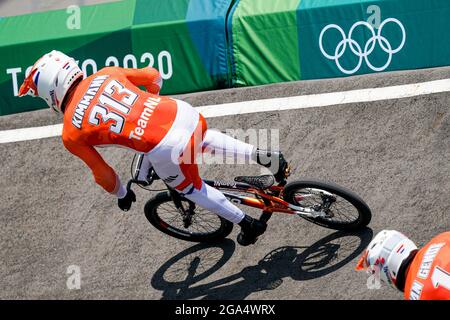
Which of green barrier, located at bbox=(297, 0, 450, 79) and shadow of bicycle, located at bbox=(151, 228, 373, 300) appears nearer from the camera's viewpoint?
shadow of bicycle, located at bbox=(151, 228, 373, 300)

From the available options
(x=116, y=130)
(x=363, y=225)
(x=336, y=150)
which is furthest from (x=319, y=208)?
A: (x=116, y=130)

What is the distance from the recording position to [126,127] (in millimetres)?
6918

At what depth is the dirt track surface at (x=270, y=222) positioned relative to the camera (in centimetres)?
777

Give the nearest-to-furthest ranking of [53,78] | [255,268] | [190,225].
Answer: [53,78]
[255,268]
[190,225]

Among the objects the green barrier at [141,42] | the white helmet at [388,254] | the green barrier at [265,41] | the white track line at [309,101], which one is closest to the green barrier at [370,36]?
the green barrier at [265,41]

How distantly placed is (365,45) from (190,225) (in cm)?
327

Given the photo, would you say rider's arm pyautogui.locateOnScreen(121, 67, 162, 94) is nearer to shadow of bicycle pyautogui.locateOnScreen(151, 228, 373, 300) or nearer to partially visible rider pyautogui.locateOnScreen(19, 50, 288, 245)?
partially visible rider pyautogui.locateOnScreen(19, 50, 288, 245)

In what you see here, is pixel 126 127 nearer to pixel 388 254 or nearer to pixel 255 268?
pixel 255 268

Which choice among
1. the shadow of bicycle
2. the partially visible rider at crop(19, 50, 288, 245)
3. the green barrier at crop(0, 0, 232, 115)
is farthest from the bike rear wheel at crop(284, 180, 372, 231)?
the green barrier at crop(0, 0, 232, 115)

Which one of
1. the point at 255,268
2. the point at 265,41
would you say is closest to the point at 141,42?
the point at 265,41

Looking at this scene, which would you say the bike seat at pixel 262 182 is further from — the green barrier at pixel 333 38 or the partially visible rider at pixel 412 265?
the green barrier at pixel 333 38

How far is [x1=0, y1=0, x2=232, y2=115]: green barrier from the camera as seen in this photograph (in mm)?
9805

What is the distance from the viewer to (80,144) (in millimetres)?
6984
